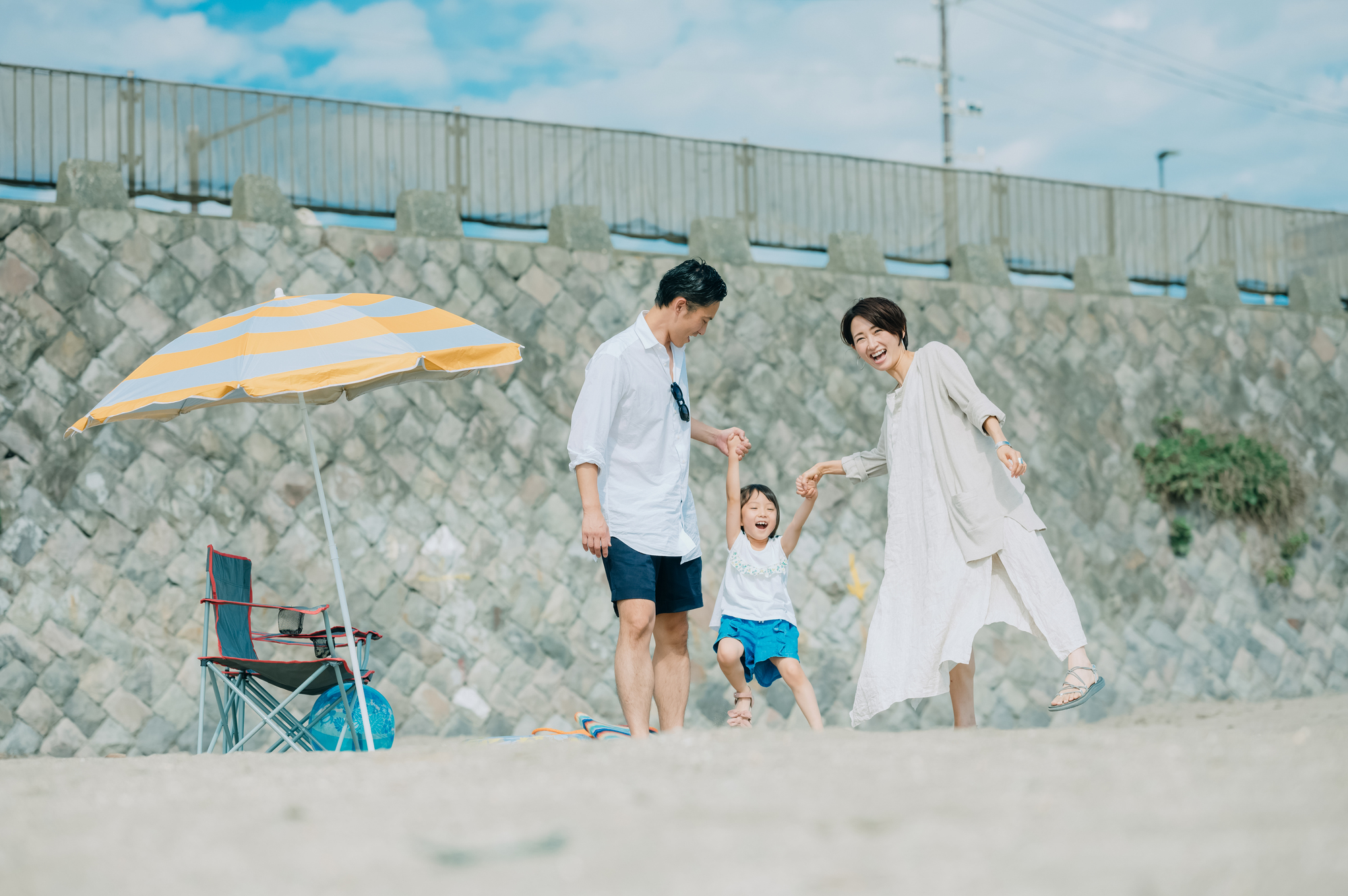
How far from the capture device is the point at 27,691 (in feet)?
17.6

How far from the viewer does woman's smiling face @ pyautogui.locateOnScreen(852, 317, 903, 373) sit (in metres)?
3.66

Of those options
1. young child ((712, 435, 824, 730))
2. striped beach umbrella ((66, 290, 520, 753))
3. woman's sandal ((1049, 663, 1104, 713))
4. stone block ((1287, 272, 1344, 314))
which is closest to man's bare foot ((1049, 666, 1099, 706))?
woman's sandal ((1049, 663, 1104, 713))

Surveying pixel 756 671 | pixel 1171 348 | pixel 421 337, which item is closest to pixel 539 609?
pixel 756 671

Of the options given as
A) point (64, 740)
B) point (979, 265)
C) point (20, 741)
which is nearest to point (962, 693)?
point (64, 740)

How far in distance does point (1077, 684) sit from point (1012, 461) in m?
0.70

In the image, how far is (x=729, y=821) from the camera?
65.2 inches

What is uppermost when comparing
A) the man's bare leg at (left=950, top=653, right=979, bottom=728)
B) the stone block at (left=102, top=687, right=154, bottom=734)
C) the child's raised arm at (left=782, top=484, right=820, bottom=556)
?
the child's raised arm at (left=782, top=484, right=820, bottom=556)

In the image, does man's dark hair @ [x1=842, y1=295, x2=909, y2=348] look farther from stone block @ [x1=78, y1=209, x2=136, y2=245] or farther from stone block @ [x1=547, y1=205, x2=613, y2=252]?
stone block @ [x1=78, y1=209, x2=136, y2=245]

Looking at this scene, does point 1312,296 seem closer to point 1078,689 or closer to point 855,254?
point 855,254

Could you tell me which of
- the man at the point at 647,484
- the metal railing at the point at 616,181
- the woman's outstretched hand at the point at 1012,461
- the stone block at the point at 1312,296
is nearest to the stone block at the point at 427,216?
the metal railing at the point at 616,181

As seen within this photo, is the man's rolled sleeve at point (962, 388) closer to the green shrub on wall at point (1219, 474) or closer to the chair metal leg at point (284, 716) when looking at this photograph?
the chair metal leg at point (284, 716)

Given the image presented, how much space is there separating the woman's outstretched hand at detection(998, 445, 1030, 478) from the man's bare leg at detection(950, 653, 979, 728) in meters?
0.67

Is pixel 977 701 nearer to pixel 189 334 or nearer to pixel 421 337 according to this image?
pixel 421 337

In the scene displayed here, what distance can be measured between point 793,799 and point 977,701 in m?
5.65
